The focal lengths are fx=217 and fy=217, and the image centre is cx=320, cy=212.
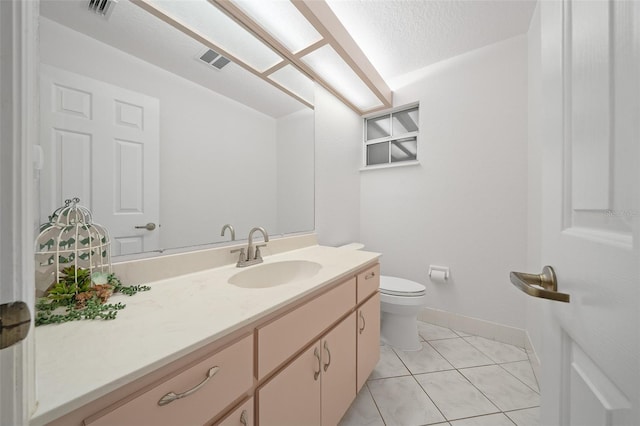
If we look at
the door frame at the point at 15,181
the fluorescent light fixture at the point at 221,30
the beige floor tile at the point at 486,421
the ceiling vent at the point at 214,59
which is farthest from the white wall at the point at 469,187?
the door frame at the point at 15,181

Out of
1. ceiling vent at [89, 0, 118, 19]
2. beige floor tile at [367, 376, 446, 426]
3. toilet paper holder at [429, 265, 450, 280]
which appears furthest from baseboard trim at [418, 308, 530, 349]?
ceiling vent at [89, 0, 118, 19]

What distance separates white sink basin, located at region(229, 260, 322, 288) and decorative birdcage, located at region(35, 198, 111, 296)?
0.49 m

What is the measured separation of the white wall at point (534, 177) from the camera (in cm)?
136

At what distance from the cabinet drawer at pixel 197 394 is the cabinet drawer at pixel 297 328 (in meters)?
0.05

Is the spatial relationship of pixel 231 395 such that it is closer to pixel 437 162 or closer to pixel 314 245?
pixel 314 245

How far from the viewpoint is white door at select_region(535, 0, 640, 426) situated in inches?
10.3

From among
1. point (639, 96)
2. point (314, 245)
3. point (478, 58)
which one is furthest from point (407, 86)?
point (639, 96)

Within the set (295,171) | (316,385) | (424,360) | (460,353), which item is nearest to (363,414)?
(316,385)

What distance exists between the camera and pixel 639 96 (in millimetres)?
257

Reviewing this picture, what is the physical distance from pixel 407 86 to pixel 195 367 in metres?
2.61

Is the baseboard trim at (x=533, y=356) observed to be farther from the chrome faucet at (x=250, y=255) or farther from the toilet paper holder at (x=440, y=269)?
the chrome faucet at (x=250, y=255)

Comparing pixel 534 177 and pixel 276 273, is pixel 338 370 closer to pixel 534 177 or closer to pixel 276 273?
pixel 276 273

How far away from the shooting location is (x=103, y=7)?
2.67 ft

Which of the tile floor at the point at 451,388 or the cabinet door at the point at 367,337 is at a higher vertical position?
the cabinet door at the point at 367,337
